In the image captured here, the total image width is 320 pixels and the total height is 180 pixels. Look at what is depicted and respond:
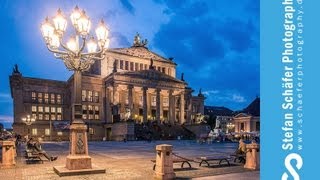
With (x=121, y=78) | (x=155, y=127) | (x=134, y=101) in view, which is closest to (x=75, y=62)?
(x=155, y=127)

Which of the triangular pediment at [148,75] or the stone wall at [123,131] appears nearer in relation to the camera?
the stone wall at [123,131]

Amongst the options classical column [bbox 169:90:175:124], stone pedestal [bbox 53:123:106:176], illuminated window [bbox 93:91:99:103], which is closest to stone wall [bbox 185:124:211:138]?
classical column [bbox 169:90:175:124]

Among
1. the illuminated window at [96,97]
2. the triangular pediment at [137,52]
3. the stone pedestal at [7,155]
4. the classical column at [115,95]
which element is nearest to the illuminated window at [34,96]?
the illuminated window at [96,97]

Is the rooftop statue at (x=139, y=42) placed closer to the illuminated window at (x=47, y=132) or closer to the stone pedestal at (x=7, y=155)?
the illuminated window at (x=47, y=132)

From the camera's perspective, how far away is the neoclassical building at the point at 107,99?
70.6 m

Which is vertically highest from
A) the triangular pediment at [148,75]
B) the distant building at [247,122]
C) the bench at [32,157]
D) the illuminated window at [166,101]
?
the triangular pediment at [148,75]

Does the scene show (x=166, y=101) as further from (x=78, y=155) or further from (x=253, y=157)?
(x=78, y=155)

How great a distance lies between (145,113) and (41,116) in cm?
2262

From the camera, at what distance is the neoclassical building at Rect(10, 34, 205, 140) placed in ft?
232

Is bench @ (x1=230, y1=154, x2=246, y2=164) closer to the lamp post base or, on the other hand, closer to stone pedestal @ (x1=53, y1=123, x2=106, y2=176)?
stone pedestal @ (x1=53, y1=123, x2=106, y2=176)

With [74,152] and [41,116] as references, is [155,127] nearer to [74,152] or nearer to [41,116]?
[41,116]

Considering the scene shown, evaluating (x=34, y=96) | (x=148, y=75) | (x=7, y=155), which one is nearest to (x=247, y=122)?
(x=148, y=75)

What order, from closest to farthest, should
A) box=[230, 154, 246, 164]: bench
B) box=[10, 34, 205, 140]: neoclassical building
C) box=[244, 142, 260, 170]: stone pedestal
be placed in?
box=[244, 142, 260, 170]: stone pedestal, box=[230, 154, 246, 164]: bench, box=[10, 34, 205, 140]: neoclassical building

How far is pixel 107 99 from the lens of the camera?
77125mm
